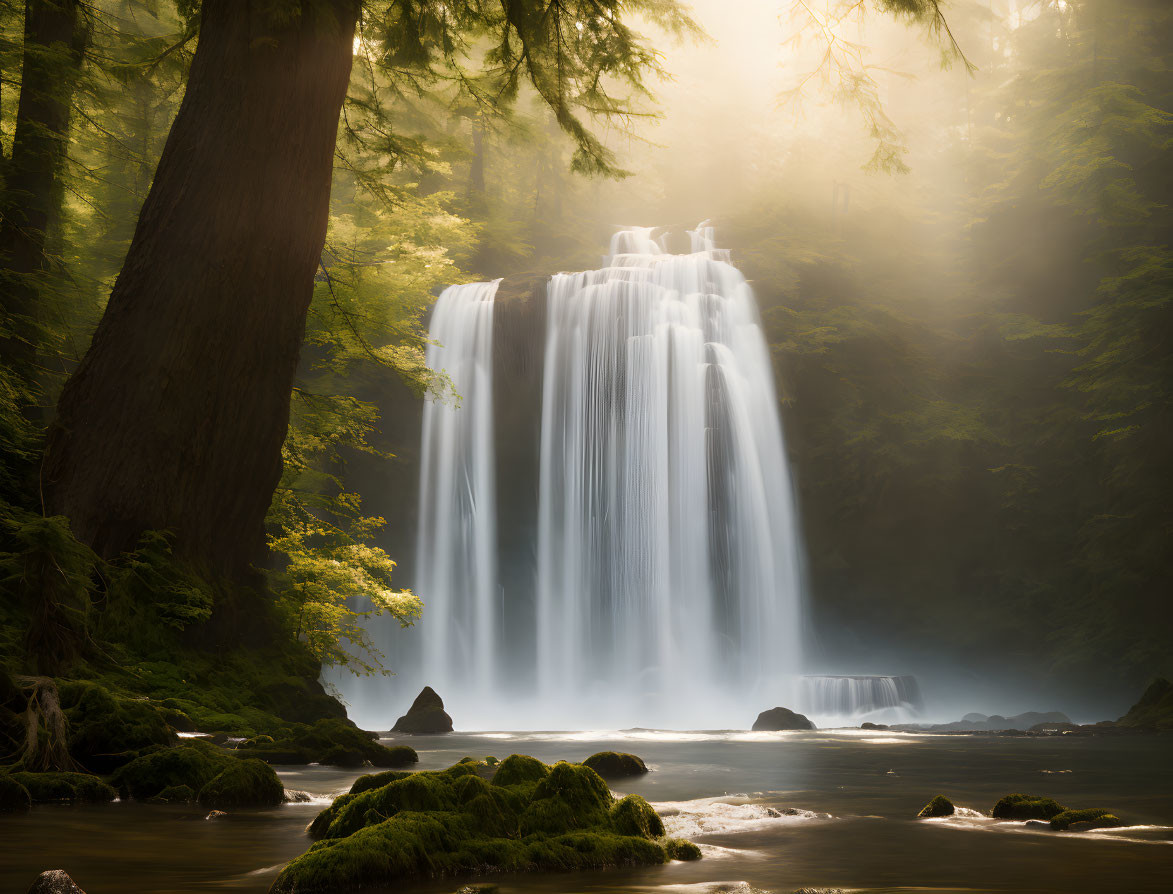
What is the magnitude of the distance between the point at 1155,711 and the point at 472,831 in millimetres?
15898

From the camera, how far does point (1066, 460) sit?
2272 cm

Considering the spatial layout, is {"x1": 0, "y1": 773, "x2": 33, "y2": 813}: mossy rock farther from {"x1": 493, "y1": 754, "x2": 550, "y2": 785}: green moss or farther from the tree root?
{"x1": 493, "y1": 754, "x2": 550, "y2": 785}: green moss

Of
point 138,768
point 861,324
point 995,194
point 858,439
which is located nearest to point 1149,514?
point 858,439

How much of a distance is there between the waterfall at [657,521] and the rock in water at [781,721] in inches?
114

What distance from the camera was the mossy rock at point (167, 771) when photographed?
4613mm

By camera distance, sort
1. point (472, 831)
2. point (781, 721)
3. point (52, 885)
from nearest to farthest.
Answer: point (52, 885)
point (472, 831)
point (781, 721)

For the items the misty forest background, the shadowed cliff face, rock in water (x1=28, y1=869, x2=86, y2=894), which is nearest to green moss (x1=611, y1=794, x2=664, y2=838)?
rock in water (x1=28, y1=869, x2=86, y2=894)

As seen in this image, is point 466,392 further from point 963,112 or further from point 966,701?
point 963,112

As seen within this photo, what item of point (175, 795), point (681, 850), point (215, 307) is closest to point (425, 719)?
point (215, 307)

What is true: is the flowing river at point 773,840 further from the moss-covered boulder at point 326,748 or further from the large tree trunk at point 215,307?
the large tree trunk at point 215,307

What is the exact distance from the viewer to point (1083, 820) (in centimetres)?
478

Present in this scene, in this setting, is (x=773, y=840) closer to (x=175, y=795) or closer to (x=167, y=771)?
(x=175, y=795)

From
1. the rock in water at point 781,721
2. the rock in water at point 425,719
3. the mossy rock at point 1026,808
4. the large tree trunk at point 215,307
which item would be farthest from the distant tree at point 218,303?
the rock in water at point 781,721

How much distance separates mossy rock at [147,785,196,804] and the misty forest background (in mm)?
1915
